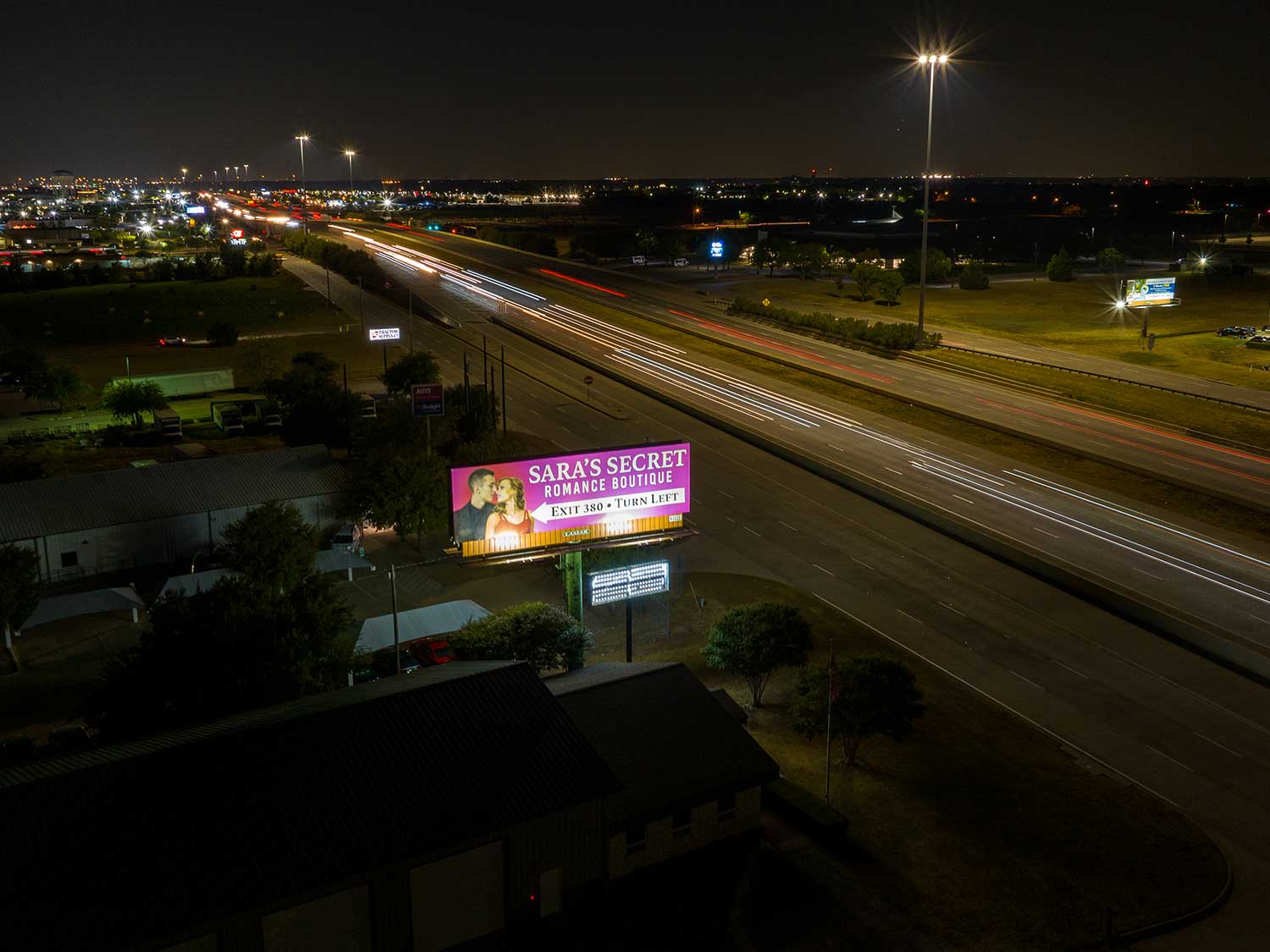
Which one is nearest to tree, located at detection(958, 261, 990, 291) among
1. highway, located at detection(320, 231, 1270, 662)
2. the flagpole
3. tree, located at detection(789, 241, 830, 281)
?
tree, located at detection(789, 241, 830, 281)

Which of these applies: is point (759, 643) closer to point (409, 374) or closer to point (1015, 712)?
point (1015, 712)

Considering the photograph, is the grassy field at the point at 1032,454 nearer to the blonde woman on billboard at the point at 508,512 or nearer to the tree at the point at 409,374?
the tree at the point at 409,374

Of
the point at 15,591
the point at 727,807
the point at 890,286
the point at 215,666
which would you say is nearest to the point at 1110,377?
the point at 890,286

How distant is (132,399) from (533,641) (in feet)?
163

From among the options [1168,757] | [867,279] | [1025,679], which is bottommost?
[1168,757]

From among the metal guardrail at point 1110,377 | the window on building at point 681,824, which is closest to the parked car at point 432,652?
the window on building at point 681,824

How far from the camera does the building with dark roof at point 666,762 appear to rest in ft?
72.6

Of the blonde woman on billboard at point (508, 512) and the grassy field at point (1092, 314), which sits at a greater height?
the grassy field at point (1092, 314)

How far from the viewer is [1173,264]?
15062 cm

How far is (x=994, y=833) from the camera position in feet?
80.1

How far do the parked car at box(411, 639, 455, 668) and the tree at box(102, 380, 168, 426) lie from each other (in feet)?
143

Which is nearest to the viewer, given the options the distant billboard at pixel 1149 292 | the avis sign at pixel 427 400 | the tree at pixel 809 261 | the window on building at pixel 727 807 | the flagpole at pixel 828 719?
the window on building at pixel 727 807

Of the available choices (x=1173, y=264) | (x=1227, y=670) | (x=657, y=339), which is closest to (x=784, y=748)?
(x=1227, y=670)

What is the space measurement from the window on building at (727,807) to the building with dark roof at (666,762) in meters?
0.02
